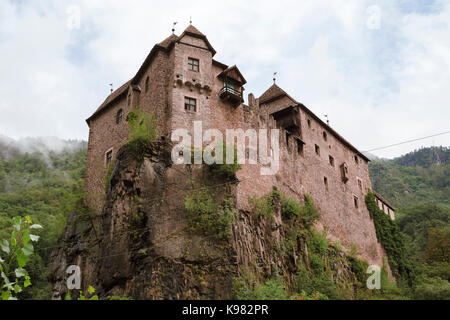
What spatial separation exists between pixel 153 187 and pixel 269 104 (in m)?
17.2

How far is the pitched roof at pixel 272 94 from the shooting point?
1505 inches

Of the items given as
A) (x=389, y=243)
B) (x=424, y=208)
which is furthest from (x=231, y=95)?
(x=424, y=208)

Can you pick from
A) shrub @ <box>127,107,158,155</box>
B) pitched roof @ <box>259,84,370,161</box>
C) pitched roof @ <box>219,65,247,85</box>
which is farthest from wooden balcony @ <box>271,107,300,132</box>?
shrub @ <box>127,107,158,155</box>

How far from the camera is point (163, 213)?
23.8 meters

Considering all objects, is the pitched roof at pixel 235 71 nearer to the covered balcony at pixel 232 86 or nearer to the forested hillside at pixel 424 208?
the covered balcony at pixel 232 86

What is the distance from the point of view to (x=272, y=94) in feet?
128

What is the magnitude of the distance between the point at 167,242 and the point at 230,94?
10.8m

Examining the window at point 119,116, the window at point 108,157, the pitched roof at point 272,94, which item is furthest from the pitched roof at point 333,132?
the window at point 108,157

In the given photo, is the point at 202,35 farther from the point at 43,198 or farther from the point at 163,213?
the point at 43,198

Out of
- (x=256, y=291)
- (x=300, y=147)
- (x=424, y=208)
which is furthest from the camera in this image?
(x=424, y=208)

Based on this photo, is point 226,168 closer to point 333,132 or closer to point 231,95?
point 231,95

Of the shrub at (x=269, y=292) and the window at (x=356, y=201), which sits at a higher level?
the window at (x=356, y=201)

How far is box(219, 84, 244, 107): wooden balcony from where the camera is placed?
95.1 ft

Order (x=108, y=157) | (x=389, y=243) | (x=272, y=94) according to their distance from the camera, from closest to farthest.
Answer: (x=108, y=157)
(x=272, y=94)
(x=389, y=243)
